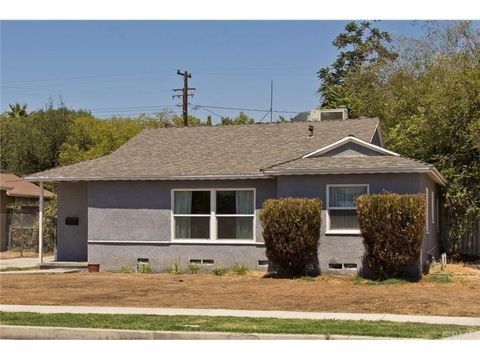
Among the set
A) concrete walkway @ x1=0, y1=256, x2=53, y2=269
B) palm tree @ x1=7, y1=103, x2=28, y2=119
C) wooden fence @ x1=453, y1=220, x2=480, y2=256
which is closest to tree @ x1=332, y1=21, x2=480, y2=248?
wooden fence @ x1=453, y1=220, x2=480, y2=256

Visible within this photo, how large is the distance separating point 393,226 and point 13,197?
24.3m

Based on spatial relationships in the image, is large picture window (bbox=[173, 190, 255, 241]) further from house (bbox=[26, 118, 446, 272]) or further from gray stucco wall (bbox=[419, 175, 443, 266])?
gray stucco wall (bbox=[419, 175, 443, 266])

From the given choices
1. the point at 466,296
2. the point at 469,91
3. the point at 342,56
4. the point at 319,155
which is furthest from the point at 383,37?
the point at 466,296

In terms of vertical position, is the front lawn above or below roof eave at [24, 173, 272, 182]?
below

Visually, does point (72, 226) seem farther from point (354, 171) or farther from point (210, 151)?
point (354, 171)

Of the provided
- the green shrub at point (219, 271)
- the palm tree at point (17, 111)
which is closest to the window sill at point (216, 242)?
the green shrub at point (219, 271)

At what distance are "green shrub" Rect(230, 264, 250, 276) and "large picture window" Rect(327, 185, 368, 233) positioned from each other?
2834mm

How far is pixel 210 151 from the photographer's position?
24734 millimetres

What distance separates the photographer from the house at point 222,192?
2036cm

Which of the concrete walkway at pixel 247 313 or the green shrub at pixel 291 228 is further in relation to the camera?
the green shrub at pixel 291 228

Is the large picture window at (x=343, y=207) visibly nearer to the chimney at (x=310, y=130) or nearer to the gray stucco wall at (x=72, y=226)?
the chimney at (x=310, y=130)

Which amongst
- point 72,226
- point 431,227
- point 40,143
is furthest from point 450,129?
point 40,143

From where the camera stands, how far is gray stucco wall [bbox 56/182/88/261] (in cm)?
2523

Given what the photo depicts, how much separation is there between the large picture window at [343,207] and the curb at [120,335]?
32.2 feet
